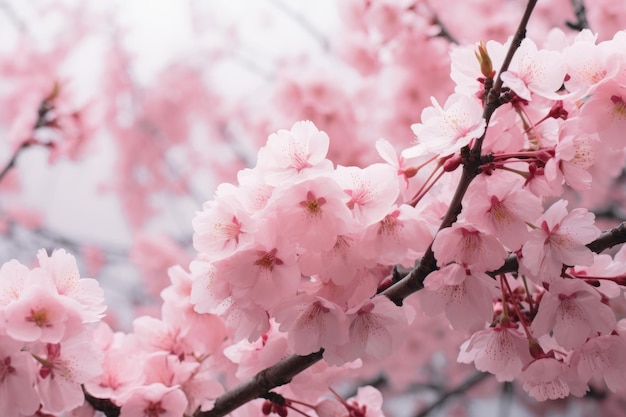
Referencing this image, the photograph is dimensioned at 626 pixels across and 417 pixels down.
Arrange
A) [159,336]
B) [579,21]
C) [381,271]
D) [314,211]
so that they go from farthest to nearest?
[579,21] → [159,336] → [381,271] → [314,211]

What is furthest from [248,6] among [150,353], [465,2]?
[150,353]

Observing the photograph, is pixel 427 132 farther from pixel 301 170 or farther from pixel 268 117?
pixel 268 117

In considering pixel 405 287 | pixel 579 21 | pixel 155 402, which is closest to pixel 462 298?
pixel 405 287

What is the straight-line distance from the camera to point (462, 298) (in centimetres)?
65

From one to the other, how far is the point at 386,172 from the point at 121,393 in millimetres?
408

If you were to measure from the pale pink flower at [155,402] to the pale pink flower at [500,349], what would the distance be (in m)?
0.34

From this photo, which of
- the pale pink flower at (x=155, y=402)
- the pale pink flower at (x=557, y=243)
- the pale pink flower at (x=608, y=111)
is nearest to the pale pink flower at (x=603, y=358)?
the pale pink flower at (x=557, y=243)

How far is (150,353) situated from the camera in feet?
2.70

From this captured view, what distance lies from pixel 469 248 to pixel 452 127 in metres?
0.11

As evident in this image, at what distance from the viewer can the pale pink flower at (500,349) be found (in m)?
0.68

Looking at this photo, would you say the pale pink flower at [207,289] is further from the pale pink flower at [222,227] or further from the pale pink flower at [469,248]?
the pale pink flower at [469,248]

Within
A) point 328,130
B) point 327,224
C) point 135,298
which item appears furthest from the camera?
point 135,298

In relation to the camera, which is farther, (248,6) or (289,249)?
(248,6)

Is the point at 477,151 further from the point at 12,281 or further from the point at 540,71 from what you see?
the point at 12,281
